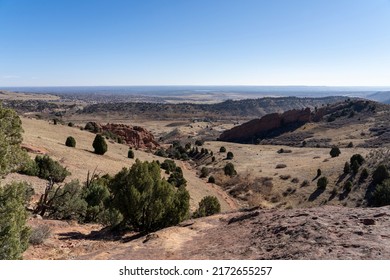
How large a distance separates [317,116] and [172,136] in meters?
44.7

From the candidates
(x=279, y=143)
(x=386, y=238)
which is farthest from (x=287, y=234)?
(x=279, y=143)

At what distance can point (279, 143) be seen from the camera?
265 feet

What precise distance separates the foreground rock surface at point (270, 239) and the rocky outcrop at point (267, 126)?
268ft

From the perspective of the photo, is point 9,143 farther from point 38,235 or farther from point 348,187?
point 348,187

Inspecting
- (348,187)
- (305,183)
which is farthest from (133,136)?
(348,187)

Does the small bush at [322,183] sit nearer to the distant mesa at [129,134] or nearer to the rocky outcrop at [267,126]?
the distant mesa at [129,134]

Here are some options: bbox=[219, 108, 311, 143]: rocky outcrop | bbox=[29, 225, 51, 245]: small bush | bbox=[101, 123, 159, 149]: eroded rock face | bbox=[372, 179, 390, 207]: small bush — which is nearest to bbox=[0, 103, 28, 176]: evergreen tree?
bbox=[29, 225, 51, 245]: small bush

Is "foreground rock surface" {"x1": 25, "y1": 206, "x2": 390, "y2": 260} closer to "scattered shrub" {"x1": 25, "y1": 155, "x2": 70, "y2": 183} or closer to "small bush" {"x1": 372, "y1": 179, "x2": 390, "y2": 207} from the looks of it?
"scattered shrub" {"x1": 25, "y1": 155, "x2": 70, "y2": 183}

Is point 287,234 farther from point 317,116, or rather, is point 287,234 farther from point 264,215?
point 317,116

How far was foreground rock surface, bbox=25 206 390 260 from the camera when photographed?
7816 millimetres

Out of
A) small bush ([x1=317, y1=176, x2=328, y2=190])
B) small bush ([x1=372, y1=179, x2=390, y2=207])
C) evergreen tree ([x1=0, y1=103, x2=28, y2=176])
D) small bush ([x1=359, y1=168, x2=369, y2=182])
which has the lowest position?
small bush ([x1=317, y1=176, x2=328, y2=190])

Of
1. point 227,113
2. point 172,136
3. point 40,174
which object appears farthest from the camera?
point 227,113

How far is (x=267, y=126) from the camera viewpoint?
97.6m

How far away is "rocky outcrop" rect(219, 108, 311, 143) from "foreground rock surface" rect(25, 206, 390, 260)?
3221 inches
